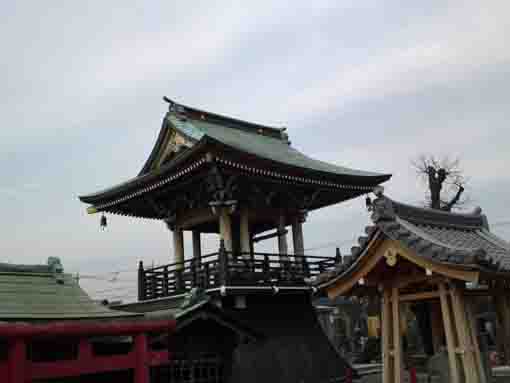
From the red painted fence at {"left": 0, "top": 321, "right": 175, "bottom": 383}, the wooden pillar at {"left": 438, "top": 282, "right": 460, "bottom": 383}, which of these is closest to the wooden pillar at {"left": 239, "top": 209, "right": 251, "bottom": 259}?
the red painted fence at {"left": 0, "top": 321, "right": 175, "bottom": 383}

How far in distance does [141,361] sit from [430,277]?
17.8 ft

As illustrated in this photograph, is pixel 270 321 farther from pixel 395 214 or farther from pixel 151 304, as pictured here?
pixel 395 214

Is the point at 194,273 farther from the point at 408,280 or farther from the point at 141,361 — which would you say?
the point at 408,280

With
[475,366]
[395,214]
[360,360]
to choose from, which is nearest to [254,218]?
[395,214]

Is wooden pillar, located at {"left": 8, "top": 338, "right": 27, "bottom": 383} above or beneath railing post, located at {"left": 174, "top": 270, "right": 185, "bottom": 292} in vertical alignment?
beneath

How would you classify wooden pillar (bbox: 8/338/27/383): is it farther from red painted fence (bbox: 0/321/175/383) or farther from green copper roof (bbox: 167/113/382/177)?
green copper roof (bbox: 167/113/382/177)

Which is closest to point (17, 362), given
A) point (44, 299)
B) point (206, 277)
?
point (44, 299)

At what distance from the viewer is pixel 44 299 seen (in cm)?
1045

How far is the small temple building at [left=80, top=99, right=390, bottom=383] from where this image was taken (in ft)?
54.2

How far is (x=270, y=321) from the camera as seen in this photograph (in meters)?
17.8

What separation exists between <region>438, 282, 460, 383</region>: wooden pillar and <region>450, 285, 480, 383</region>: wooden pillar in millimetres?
115

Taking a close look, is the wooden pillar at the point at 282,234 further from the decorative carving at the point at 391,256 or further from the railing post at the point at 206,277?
the decorative carving at the point at 391,256

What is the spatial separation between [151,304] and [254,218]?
16.4 feet

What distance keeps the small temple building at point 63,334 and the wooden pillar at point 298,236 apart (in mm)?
9754
